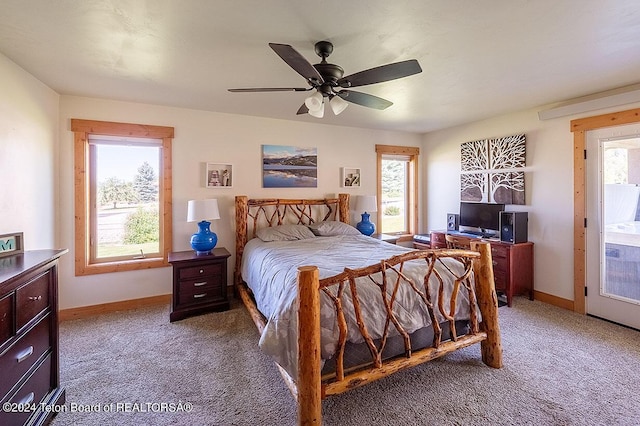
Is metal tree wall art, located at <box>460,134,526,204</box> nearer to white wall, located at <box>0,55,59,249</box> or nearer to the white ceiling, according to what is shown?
the white ceiling

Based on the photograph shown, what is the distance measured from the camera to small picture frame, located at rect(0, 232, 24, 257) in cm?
191

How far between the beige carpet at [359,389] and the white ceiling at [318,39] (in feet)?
8.29

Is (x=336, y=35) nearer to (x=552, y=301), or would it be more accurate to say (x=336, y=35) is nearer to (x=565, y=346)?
(x=565, y=346)

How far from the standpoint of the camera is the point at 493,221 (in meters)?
4.05

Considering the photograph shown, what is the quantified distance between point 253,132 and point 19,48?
2351 millimetres

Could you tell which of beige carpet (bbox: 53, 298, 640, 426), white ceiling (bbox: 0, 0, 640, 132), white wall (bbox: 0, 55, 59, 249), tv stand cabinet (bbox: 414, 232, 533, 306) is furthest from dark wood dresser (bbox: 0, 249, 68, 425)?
tv stand cabinet (bbox: 414, 232, 533, 306)

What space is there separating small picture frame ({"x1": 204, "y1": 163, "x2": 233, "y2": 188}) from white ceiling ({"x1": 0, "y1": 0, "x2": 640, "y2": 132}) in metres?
0.93

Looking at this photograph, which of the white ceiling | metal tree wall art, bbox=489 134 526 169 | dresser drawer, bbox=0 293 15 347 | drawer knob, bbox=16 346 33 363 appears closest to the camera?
dresser drawer, bbox=0 293 15 347

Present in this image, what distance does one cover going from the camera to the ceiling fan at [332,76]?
1.77 m

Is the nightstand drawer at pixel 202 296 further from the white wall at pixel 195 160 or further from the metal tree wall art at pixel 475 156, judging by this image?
the metal tree wall art at pixel 475 156

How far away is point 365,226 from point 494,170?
2064 mm

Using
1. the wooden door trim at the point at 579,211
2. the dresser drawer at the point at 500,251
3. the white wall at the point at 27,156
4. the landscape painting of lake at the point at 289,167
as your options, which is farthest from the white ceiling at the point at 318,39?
the dresser drawer at the point at 500,251

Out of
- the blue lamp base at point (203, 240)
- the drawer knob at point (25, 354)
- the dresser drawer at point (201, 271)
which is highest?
the blue lamp base at point (203, 240)

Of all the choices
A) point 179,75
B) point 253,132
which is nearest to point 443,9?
point 179,75
